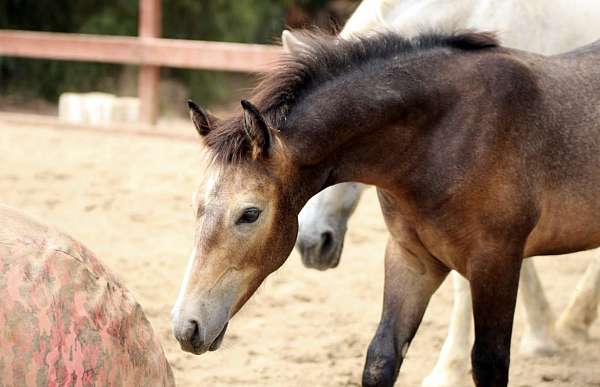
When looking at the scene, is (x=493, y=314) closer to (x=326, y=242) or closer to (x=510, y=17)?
(x=326, y=242)

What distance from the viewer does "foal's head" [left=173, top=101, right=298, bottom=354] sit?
2.98 meters

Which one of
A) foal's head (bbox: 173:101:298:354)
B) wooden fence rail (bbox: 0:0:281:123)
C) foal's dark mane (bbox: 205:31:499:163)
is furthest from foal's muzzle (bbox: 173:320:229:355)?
wooden fence rail (bbox: 0:0:281:123)

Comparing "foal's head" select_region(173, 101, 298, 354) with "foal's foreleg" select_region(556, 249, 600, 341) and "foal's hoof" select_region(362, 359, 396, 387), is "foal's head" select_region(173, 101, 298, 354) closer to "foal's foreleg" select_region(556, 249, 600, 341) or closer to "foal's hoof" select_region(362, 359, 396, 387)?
"foal's hoof" select_region(362, 359, 396, 387)

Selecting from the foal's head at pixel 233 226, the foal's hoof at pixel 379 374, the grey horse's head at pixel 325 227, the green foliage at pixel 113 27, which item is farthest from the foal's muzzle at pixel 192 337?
the green foliage at pixel 113 27

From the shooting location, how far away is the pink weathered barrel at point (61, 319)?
2.50m

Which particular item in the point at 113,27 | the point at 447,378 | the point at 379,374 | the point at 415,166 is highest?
the point at 415,166

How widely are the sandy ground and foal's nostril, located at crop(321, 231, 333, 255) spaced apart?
0.63 meters

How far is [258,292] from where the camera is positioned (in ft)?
11.2

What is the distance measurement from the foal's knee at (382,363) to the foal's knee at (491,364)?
309mm

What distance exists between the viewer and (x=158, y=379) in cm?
294

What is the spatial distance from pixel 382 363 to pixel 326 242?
28.8 inches

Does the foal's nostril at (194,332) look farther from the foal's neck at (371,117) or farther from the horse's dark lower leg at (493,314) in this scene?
the horse's dark lower leg at (493,314)

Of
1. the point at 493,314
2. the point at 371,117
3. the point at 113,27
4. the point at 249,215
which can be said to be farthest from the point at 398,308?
the point at 113,27

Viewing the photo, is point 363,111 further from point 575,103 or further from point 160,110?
point 160,110
